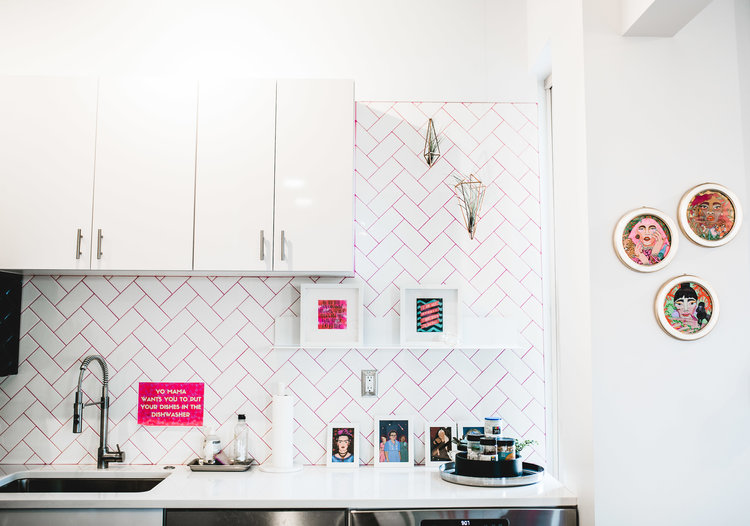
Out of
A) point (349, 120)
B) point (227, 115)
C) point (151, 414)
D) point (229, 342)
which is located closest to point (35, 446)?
point (151, 414)

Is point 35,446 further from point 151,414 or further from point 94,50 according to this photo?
point 94,50

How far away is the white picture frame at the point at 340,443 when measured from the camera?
8.57 feet

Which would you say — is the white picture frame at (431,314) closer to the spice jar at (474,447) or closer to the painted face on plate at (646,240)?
the spice jar at (474,447)

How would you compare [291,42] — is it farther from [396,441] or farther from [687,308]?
[687,308]

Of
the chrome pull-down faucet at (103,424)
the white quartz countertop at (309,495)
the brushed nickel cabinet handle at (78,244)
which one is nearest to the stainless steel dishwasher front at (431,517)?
the white quartz countertop at (309,495)

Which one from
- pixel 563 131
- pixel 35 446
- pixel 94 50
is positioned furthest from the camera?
pixel 94 50

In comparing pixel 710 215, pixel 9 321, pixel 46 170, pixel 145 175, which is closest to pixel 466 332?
pixel 710 215

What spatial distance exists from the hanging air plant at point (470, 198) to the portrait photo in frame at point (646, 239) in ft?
2.26

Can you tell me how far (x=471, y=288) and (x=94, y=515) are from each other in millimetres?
1724

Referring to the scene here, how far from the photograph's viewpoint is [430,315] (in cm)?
269

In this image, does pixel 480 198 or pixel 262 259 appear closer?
pixel 262 259

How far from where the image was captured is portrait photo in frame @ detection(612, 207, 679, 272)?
2.08 m

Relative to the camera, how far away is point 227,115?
8.08 ft

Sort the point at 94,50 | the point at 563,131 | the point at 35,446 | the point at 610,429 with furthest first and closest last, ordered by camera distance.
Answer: the point at 94,50
the point at 35,446
the point at 563,131
the point at 610,429
